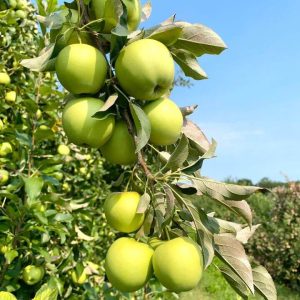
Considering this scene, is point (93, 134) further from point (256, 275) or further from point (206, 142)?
point (256, 275)

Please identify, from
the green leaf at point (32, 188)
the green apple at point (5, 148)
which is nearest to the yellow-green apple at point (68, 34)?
the green leaf at point (32, 188)

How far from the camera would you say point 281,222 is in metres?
7.64

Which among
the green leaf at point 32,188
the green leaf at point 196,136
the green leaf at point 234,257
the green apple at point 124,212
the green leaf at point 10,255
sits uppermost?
the green leaf at point 196,136

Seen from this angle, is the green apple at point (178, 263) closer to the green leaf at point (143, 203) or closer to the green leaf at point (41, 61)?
Answer: the green leaf at point (143, 203)

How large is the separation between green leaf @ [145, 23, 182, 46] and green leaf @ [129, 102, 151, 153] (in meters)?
0.16

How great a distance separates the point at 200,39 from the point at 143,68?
0.18 m

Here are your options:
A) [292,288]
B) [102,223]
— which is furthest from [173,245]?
[292,288]

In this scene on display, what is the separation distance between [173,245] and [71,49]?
0.45m

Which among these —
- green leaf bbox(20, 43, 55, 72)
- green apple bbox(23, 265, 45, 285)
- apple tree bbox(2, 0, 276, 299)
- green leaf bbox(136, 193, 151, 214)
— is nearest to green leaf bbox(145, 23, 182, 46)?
apple tree bbox(2, 0, 276, 299)

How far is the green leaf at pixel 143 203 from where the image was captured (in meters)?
0.87

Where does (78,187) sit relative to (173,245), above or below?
below

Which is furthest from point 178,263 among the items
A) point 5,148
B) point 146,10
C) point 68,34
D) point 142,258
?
point 5,148

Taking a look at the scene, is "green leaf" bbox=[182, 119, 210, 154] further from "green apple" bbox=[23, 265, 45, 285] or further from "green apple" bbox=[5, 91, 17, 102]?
"green apple" bbox=[5, 91, 17, 102]

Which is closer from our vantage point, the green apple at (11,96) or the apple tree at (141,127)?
the apple tree at (141,127)
